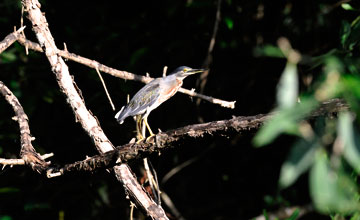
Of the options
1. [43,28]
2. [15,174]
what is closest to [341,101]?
[43,28]

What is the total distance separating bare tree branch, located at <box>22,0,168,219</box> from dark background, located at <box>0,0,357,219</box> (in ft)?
3.61

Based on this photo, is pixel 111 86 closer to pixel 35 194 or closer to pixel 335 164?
pixel 35 194

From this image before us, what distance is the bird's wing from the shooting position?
3551 millimetres

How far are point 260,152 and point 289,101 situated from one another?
12.4ft

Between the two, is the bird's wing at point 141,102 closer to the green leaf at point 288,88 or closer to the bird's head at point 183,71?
the bird's head at point 183,71

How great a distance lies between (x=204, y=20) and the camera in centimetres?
410

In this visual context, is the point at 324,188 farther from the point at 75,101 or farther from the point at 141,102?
the point at 141,102

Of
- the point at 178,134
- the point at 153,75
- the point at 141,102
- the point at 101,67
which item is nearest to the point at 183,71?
the point at 153,75

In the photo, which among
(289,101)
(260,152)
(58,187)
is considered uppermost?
(58,187)

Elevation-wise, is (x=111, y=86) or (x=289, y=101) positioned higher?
(x=111, y=86)

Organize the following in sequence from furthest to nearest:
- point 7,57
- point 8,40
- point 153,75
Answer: point 153,75 → point 7,57 → point 8,40

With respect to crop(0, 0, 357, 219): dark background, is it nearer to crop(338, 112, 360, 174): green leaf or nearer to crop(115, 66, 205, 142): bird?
crop(115, 66, 205, 142): bird

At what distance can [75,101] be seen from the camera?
109 inches

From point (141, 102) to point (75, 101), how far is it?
0.95 m
